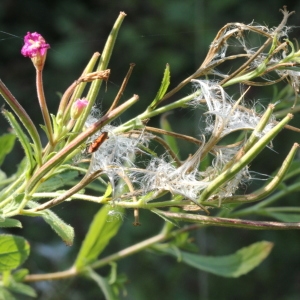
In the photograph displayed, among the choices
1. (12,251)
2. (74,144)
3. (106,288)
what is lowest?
(106,288)

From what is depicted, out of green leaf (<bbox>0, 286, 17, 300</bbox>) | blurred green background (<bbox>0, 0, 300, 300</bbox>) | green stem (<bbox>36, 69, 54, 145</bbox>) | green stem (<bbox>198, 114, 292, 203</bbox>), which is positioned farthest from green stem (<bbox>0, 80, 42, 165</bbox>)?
blurred green background (<bbox>0, 0, 300, 300</bbox>)

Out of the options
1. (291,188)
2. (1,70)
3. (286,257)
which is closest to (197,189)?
(291,188)

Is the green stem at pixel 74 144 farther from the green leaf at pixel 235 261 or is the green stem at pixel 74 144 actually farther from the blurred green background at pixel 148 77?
the blurred green background at pixel 148 77

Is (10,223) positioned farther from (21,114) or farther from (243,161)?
(243,161)

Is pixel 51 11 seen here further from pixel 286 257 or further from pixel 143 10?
pixel 286 257

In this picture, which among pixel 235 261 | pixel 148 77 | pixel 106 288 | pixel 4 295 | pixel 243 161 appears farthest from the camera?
pixel 148 77

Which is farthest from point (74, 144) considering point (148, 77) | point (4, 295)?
point (148, 77)
